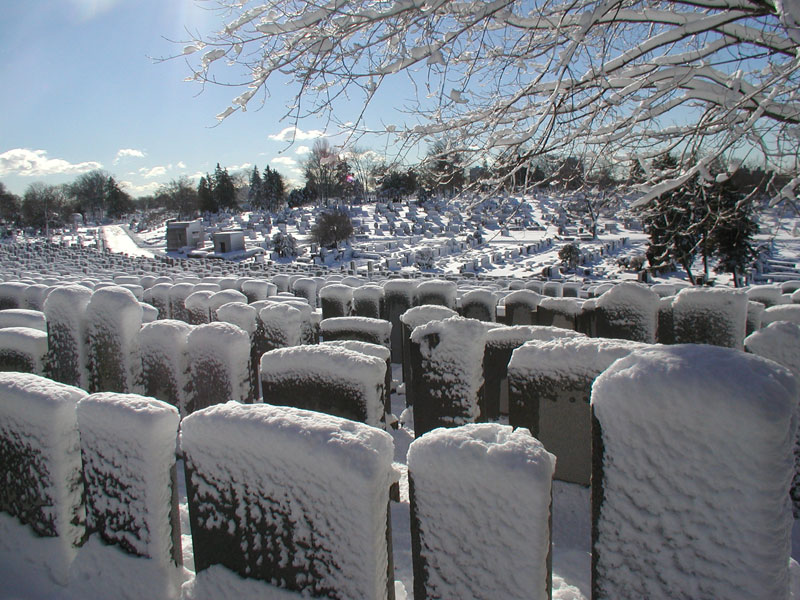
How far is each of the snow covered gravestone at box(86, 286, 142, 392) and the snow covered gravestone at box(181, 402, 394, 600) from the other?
254 centimetres

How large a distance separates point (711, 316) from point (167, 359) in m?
5.19

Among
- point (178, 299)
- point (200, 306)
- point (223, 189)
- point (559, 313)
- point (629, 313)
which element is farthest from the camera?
point (223, 189)

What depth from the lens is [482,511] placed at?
1.80m

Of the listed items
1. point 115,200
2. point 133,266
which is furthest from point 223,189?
point 133,266

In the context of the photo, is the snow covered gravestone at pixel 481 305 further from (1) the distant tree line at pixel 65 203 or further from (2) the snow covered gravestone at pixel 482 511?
(1) the distant tree line at pixel 65 203

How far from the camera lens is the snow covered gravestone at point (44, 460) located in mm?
2592

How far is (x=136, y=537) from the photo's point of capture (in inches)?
97.2

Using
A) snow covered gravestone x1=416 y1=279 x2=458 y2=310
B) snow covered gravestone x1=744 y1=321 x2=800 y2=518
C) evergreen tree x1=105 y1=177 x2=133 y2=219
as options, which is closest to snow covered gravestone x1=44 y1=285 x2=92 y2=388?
snow covered gravestone x1=416 y1=279 x2=458 y2=310

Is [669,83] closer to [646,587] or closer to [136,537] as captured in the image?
[646,587]

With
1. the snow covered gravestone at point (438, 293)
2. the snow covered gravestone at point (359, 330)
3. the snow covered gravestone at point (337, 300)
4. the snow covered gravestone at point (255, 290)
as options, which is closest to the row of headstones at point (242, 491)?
the snow covered gravestone at point (359, 330)

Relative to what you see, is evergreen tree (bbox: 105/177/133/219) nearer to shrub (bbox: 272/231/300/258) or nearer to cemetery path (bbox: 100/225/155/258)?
cemetery path (bbox: 100/225/155/258)

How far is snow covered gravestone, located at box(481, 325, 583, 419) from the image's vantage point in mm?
4211

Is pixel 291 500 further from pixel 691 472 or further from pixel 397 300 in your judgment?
pixel 397 300

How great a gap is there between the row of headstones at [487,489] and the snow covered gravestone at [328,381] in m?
1.08
